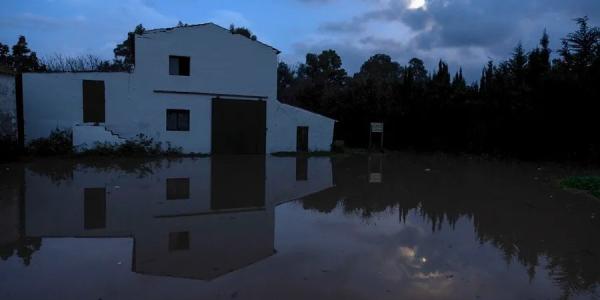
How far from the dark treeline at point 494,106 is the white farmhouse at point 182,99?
7.58 m

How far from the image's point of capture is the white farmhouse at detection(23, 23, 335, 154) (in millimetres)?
20953

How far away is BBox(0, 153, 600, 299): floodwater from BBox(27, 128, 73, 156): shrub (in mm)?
6003

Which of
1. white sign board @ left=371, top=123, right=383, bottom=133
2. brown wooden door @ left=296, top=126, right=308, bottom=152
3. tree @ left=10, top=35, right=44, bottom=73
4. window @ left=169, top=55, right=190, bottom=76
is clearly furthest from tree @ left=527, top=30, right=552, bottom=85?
tree @ left=10, top=35, right=44, bottom=73

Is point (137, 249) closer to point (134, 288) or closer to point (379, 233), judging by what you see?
point (134, 288)

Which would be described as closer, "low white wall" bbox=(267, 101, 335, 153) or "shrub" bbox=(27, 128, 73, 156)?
"shrub" bbox=(27, 128, 73, 156)

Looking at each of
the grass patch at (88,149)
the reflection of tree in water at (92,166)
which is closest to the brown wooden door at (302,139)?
the grass patch at (88,149)

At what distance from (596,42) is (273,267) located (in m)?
22.5

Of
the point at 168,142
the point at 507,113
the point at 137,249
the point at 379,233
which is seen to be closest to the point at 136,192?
the point at 137,249

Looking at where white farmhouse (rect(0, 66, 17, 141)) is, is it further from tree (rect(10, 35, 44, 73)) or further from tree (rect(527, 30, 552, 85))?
tree (rect(527, 30, 552, 85))

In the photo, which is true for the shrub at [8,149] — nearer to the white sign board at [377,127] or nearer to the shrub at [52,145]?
the shrub at [52,145]

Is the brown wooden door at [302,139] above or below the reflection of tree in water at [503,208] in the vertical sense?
above

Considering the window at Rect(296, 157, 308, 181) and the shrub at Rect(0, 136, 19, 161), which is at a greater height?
the shrub at Rect(0, 136, 19, 161)

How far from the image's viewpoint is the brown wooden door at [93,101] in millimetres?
21281

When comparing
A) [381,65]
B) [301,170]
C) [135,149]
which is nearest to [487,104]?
[301,170]
